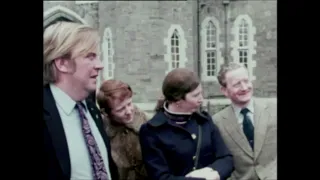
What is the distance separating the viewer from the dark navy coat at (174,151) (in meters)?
1.83

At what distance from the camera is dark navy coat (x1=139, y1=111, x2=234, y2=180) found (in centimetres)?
183

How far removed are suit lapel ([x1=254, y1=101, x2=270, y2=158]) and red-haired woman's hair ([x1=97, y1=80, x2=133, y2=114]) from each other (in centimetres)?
45

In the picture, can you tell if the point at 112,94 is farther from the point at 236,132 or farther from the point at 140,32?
the point at 140,32

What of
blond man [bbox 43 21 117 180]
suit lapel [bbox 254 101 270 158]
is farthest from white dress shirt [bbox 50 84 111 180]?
suit lapel [bbox 254 101 270 158]

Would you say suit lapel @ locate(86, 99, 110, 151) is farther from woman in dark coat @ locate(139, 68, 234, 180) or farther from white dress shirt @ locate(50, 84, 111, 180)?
woman in dark coat @ locate(139, 68, 234, 180)

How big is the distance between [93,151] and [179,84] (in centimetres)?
53

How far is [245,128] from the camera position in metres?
2.10

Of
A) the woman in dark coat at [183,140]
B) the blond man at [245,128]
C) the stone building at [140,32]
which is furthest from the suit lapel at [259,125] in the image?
the stone building at [140,32]
